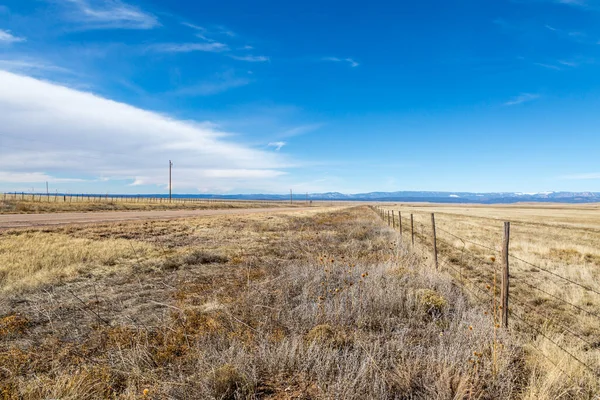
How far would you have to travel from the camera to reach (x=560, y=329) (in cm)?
627

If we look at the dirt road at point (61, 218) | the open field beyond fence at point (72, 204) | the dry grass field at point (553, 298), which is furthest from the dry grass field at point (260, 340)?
the open field beyond fence at point (72, 204)

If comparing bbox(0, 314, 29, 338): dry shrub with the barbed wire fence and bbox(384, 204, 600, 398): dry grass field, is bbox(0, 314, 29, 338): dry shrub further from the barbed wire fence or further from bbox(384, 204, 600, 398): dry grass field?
the barbed wire fence

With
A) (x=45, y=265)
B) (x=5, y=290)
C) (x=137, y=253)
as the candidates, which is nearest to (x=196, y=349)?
(x=5, y=290)

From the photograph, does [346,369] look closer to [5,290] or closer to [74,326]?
[74,326]

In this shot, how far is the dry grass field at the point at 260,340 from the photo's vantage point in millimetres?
3562

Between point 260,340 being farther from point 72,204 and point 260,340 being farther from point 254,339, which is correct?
point 72,204

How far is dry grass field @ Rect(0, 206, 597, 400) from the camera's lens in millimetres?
3562

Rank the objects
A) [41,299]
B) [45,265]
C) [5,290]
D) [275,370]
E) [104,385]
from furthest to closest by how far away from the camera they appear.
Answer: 1. [45,265]
2. [5,290]
3. [41,299]
4. [275,370]
5. [104,385]

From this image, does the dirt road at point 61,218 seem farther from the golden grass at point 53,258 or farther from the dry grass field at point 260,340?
the dry grass field at point 260,340

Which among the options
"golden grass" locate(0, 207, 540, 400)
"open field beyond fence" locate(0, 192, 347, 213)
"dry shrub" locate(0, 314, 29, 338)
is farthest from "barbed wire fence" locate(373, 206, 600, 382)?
"open field beyond fence" locate(0, 192, 347, 213)

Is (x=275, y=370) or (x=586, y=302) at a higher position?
(x=275, y=370)

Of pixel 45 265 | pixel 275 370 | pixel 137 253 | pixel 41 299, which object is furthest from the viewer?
pixel 137 253

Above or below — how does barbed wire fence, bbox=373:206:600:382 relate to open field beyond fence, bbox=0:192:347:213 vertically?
below

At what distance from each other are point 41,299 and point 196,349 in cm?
489
